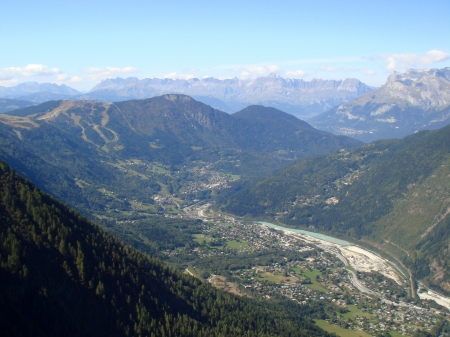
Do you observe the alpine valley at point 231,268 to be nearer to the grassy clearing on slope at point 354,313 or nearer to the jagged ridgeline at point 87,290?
the jagged ridgeline at point 87,290

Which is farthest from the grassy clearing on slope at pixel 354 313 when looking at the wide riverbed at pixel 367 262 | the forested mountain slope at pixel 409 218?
the forested mountain slope at pixel 409 218

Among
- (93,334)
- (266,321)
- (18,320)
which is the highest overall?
(18,320)

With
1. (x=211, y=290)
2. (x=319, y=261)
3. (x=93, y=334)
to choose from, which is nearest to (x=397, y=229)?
(x=319, y=261)

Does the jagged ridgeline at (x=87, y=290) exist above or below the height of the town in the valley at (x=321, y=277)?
above

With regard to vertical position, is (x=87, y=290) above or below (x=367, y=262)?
above

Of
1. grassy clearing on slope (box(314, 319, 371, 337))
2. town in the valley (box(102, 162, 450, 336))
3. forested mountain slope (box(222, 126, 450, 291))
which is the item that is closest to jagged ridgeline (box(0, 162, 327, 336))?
grassy clearing on slope (box(314, 319, 371, 337))

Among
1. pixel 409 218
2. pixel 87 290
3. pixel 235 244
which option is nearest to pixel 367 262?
pixel 409 218

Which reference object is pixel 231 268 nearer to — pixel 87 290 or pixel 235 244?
pixel 235 244

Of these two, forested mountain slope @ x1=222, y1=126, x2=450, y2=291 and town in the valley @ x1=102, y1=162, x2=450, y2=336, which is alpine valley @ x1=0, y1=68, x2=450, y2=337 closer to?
town in the valley @ x1=102, y1=162, x2=450, y2=336

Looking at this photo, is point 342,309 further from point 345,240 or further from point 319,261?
point 345,240
